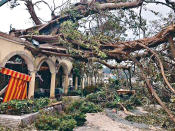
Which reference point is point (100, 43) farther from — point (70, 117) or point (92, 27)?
point (70, 117)

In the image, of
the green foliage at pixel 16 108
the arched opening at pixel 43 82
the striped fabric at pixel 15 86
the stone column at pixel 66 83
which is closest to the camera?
the green foliage at pixel 16 108

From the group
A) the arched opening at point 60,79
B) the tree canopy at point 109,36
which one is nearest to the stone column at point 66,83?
the arched opening at point 60,79

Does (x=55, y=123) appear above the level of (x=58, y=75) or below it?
below

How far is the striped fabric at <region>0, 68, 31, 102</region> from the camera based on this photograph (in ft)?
30.5

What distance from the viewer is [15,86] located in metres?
9.73

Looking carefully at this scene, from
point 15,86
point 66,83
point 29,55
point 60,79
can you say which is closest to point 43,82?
point 66,83

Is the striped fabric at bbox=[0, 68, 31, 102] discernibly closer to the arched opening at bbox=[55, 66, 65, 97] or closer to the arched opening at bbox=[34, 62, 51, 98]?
the arched opening at bbox=[34, 62, 51, 98]

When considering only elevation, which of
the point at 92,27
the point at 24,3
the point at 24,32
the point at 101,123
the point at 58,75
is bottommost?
the point at 101,123

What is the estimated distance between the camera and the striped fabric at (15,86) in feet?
30.5

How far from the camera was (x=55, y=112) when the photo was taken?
1021 cm

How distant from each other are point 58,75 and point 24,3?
8462mm

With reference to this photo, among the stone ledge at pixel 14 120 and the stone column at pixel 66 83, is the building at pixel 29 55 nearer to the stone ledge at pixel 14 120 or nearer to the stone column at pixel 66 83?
the stone column at pixel 66 83

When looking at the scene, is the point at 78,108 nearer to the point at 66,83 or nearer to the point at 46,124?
the point at 46,124

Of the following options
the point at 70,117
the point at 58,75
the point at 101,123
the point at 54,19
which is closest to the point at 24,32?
the point at 54,19
